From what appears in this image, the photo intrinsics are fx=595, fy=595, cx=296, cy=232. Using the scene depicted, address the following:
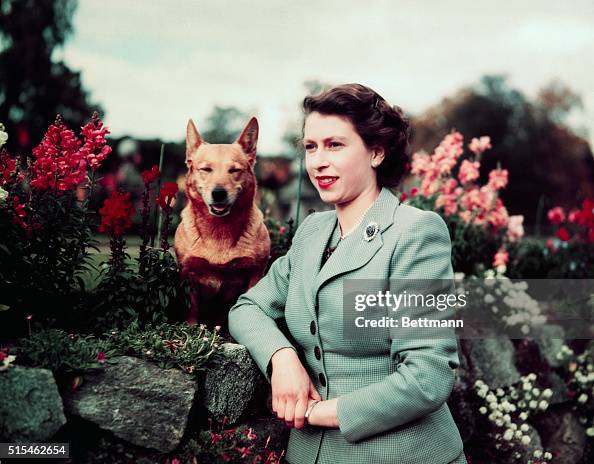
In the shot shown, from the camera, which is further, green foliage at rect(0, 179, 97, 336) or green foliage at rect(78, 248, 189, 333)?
green foliage at rect(78, 248, 189, 333)

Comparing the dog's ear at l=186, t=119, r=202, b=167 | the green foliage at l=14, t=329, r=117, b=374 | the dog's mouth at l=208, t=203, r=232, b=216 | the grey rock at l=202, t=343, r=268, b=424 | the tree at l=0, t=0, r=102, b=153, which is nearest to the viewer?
the green foliage at l=14, t=329, r=117, b=374

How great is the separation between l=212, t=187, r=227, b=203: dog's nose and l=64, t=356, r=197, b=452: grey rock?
3.03 feet

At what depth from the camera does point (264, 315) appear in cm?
290

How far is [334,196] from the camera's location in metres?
2.69

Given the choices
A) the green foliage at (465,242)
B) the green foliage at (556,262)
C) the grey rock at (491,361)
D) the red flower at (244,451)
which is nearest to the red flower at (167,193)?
the red flower at (244,451)

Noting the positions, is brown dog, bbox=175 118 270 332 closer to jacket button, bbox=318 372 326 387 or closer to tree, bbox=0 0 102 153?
jacket button, bbox=318 372 326 387

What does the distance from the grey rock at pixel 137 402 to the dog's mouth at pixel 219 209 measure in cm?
88

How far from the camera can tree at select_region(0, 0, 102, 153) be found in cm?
1858

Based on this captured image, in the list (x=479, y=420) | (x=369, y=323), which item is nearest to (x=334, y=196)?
(x=369, y=323)

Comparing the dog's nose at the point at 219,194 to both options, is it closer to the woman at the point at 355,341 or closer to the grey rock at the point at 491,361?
the woman at the point at 355,341

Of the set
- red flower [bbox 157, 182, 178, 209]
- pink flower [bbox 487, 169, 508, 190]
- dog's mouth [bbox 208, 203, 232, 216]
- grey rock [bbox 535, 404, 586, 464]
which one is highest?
pink flower [bbox 487, 169, 508, 190]

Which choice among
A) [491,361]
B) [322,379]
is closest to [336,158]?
[322,379]

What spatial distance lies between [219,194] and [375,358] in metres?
1.25
